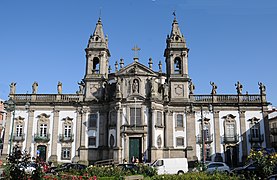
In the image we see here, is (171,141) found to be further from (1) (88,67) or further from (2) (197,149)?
(1) (88,67)

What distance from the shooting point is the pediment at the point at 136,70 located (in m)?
39.0

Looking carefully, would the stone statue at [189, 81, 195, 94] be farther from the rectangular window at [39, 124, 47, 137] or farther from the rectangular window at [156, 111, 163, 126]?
the rectangular window at [39, 124, 47, 137]

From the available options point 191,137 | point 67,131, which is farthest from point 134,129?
point 67,131

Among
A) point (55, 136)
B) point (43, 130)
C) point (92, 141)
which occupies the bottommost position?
point (92, 141)

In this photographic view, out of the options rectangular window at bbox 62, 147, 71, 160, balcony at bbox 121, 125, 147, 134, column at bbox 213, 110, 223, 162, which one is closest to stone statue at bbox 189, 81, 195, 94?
column at bbox 213, 110, 223, 162

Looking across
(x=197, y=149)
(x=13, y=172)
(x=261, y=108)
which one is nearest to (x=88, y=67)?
(x=197, y=149)

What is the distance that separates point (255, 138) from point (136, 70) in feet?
61.1

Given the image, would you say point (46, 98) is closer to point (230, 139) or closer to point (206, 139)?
point (206, 139)

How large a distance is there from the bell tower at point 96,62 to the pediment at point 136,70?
351 cm

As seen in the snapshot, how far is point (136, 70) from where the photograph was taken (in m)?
39.0

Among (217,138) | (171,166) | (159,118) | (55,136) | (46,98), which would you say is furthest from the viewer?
(46,98)

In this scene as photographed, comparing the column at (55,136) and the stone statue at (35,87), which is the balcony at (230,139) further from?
the stone statue at (35,87)

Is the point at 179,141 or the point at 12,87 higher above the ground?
the point at 12,87

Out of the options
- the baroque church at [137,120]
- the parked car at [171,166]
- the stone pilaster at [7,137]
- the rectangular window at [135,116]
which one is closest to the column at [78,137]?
the baroque church at [137,120]
